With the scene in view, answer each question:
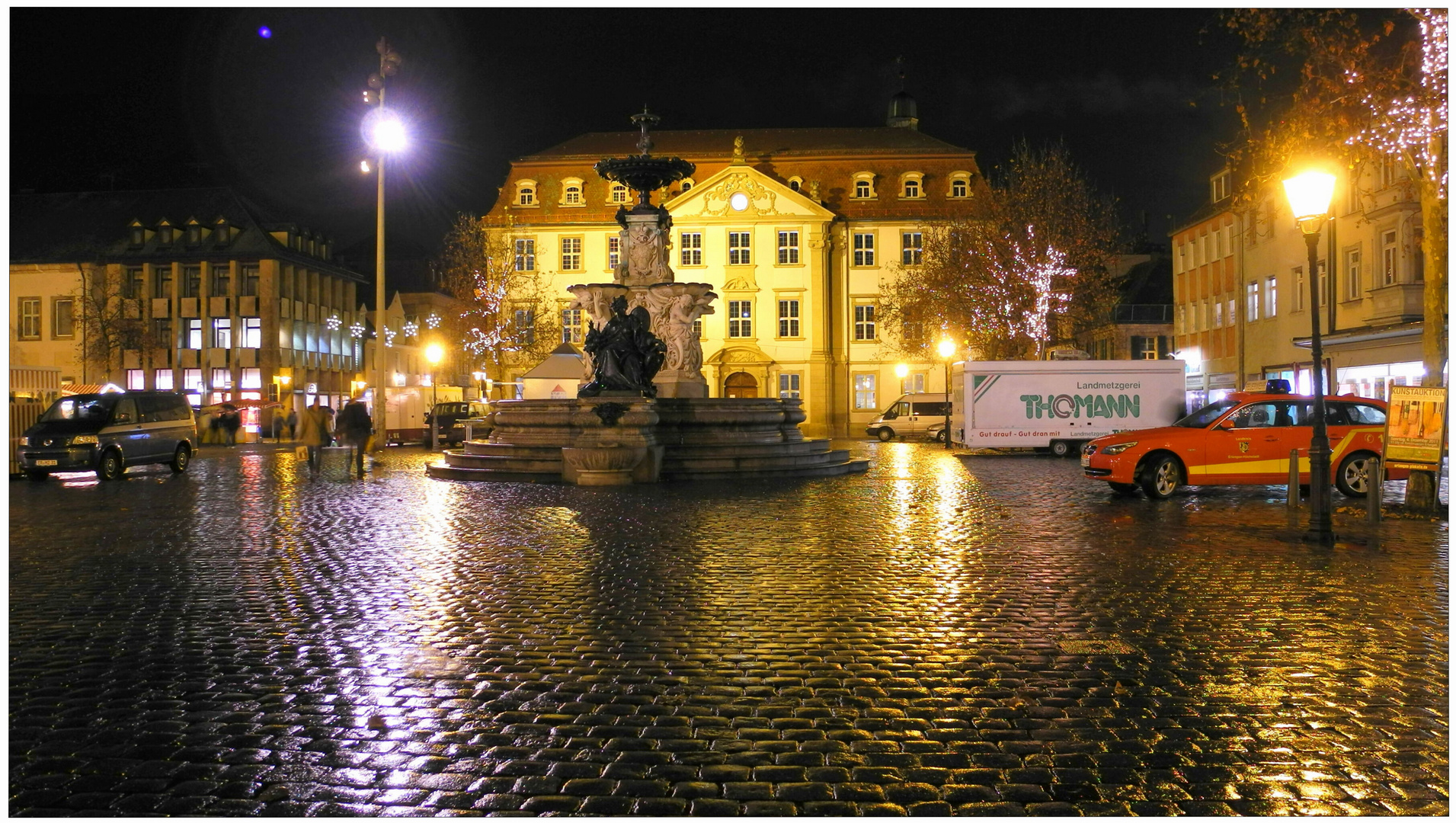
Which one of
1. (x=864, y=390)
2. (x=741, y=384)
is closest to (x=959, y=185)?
(x=864, y=390)

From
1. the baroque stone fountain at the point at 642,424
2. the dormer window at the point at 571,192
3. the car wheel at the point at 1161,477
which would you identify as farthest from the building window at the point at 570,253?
the car wheel at the point at 1161,477

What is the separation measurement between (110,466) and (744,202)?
139 feet

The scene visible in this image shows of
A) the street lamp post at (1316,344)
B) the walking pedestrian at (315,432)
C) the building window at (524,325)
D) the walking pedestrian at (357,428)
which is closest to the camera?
the street lamp post at (1316,344)

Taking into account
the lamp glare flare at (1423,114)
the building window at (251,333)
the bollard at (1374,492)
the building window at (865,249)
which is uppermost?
the building window at (865,249)

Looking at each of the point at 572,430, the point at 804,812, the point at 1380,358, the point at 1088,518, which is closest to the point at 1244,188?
the point at 1088,518

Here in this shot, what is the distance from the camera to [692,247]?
6169 cm

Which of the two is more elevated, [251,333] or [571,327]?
[571,327]

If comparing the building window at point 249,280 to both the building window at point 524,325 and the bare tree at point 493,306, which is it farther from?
the building window at point 524,325

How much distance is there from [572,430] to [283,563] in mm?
11873

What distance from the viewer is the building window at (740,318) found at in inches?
2434

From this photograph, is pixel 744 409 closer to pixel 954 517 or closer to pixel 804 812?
pixel 954 517

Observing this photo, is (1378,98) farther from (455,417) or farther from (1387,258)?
(455,417)

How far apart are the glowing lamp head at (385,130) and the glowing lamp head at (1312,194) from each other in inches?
892

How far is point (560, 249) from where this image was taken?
63.5 m
